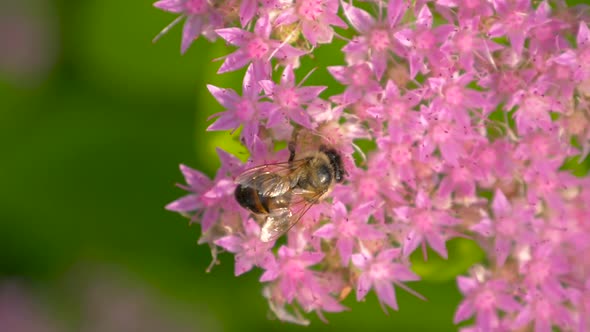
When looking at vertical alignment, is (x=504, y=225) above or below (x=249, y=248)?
below

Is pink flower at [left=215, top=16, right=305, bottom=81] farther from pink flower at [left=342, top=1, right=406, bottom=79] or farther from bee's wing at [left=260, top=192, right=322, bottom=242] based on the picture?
bee's wing at [left=260, top=192, right=322, bottom=242]

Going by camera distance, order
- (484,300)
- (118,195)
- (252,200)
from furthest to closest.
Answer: (118,195) < (484,300) < (252,200)

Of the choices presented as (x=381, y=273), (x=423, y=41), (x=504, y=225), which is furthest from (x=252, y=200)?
(x=504, y=225)

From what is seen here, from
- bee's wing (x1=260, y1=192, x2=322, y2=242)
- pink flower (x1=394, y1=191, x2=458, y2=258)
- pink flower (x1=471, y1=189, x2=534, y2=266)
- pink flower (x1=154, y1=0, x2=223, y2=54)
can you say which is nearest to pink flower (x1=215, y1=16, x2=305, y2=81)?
pink flower (x1=154, y1=0, x2=223, y2=54)

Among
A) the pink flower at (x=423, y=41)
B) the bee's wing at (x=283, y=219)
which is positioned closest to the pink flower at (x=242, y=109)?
the bee's wing at (x=283, y=219)

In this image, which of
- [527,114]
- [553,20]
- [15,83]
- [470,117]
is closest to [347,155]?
[470,117]

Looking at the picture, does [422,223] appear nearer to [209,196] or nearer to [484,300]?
[484,300]

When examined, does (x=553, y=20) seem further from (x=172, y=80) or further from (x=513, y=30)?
(x=172, y=80)
